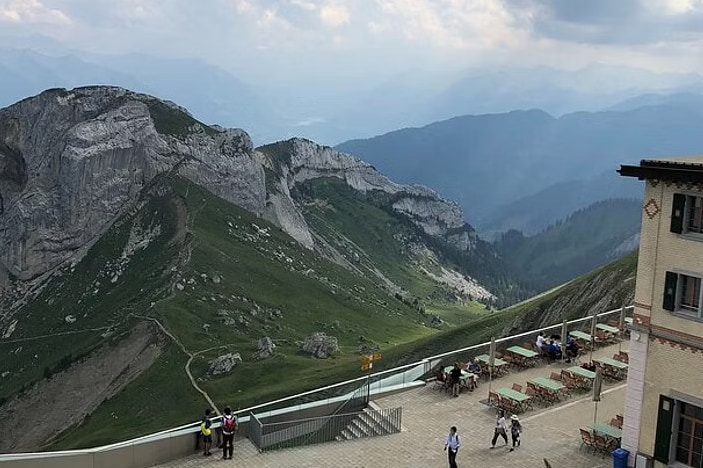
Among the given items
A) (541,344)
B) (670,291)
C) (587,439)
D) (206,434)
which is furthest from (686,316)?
(206,434)

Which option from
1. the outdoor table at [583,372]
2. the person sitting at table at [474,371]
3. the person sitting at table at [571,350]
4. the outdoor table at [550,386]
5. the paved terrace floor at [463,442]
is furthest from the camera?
the person sitting at table at [571,350]

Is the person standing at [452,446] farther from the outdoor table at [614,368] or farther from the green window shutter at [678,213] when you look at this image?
the outdoor table at [614,368]

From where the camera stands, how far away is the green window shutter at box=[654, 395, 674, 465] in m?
26.9

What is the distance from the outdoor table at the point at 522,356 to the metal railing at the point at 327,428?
30.1 feet

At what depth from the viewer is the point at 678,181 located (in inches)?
1040

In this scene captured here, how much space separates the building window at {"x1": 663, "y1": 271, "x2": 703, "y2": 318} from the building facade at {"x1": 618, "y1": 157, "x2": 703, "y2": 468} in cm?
3

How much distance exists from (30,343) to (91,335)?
21719mm

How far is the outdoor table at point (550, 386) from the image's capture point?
1405 inches

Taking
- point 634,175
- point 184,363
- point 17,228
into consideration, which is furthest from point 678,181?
point 17,228

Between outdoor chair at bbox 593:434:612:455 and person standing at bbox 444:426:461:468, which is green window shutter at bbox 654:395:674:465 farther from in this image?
person standing at bbox 444:426:461:468

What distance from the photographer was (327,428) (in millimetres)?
34656

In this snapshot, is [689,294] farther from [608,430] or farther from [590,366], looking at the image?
[590,366]

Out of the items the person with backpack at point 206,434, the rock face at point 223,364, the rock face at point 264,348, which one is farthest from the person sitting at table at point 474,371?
the rock face at point 264,348

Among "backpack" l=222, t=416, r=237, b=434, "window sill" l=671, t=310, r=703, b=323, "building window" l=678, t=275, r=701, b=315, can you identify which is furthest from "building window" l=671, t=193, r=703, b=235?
"backpack" l=222, t=416, r=237, b=434
